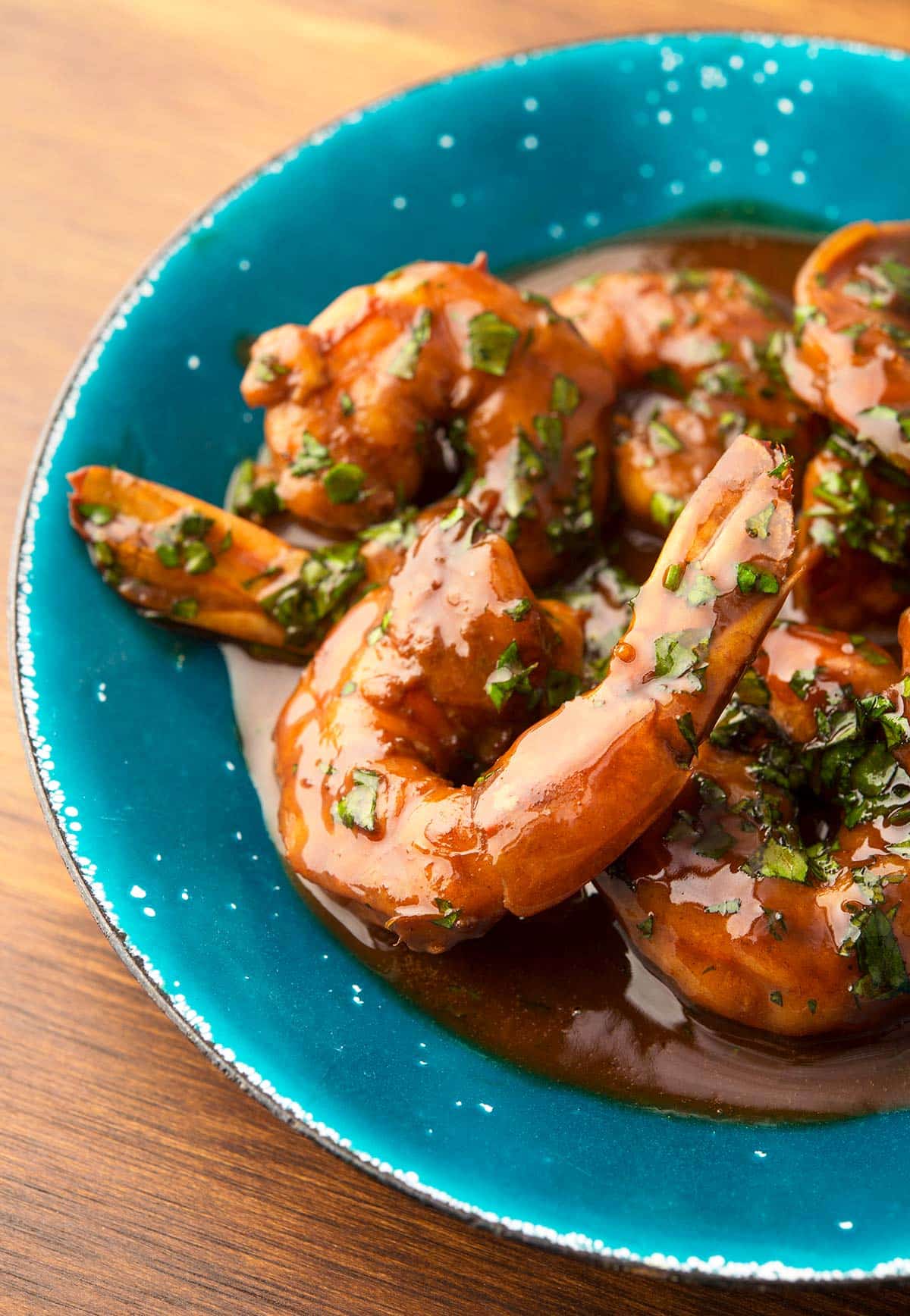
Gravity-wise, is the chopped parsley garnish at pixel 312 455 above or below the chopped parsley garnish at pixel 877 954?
above

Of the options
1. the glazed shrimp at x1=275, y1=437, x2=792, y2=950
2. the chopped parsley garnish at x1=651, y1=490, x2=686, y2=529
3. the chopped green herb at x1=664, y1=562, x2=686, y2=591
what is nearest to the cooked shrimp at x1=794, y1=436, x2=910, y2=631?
the chopped parsley garnish at x1=651, y1=490, x2=686, y2=529

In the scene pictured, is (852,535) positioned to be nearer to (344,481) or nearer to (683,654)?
(683,654)

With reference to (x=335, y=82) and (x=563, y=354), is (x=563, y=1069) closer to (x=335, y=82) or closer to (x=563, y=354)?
(x=563, y=354)

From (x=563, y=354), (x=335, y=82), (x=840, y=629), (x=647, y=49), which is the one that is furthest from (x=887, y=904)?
(x=335, y=82)

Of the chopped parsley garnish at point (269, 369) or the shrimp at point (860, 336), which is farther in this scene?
the chopped parsley garnish at point (269, 369)

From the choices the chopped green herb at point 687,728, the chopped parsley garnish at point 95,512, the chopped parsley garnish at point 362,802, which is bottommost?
the chopped parsley garnish at point 362,802

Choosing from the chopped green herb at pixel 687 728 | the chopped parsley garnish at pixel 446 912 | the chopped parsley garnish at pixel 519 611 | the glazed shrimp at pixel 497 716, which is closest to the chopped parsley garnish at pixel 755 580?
the glazed shrimp at pixel 497 716

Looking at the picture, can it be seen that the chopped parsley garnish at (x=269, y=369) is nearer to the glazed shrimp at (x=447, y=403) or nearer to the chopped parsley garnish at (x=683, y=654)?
the glazed shrimp at (x=447, y=403)

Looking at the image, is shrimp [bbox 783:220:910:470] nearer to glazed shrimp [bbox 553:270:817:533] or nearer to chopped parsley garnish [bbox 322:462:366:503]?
glazed shrimp [bbox 553:270:817:533]
